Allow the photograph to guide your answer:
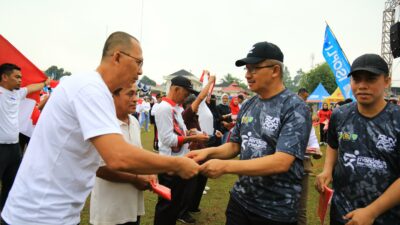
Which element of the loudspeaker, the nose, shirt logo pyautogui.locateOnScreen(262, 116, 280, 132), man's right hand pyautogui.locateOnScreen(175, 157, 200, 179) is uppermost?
the loudspeaker

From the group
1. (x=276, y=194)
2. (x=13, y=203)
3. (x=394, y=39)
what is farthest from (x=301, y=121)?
(x=394, y=39)

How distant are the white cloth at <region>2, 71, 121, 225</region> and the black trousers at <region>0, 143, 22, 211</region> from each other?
3.27 m

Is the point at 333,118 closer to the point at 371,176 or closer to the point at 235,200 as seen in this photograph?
the point at 371,176

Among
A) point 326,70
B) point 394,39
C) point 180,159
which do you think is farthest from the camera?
point 326,70

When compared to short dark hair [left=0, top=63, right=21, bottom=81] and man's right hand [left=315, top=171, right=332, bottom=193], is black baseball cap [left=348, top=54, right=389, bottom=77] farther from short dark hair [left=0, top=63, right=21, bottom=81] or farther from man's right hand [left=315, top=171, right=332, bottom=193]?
short dark hair [left=0, top=63, right=21, bottom=81]

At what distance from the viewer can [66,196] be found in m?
1.93

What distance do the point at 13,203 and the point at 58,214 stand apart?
32 cm

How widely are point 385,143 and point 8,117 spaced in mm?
5008

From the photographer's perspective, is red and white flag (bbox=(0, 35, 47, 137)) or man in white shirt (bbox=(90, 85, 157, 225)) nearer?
man in white shirt (bbox=(90, 85, 157, 225))

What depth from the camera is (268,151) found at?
2.51 metres

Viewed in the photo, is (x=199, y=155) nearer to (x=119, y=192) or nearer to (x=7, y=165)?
(x=119, y=192)

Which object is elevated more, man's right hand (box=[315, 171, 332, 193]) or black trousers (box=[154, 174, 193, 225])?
man's right hand (box=[315, 171, 332, 193])

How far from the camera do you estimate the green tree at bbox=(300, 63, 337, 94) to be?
61.8 meters

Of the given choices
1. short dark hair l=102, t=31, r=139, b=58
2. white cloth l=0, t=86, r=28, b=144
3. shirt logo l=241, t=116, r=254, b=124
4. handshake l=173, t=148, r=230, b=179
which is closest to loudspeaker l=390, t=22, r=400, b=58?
shirt logo l=241, t=116, r=254, b=124
